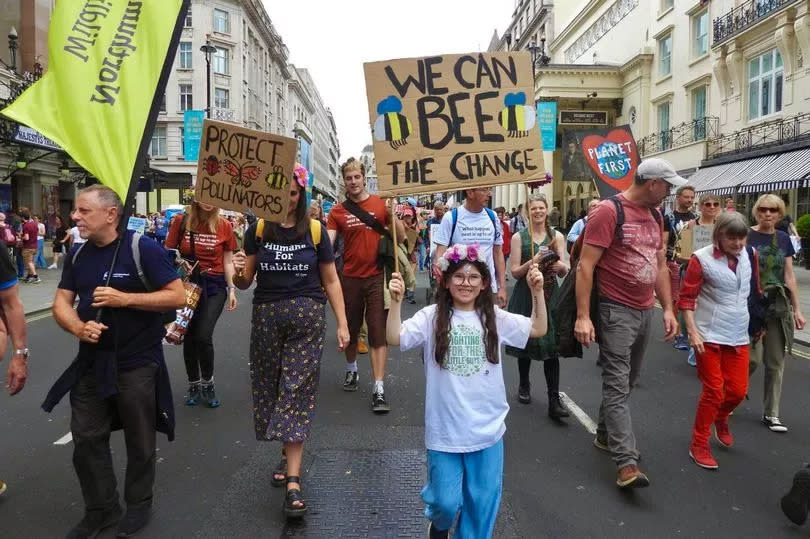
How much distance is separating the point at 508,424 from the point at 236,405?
7.82 ft

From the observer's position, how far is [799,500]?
350 cm

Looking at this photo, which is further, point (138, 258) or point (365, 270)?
point (365, 270)

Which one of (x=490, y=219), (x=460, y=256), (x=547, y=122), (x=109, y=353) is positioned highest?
A: (x=547, y=122)

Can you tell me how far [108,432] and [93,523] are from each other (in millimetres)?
459

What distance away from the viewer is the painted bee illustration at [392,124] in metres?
3.82

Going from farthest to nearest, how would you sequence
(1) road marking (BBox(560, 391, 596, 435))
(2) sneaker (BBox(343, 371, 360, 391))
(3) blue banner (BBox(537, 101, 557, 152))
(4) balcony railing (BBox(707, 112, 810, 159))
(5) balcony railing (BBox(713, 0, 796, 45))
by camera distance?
(5) balcony railing (BBox(713, 0, 796, 45)) → (3) blue banner (BBox(537, 101, 557, 152)) → (4) balcony railing (BBox(707, 112, 810, 159)) → (2) sneaker (BBox(343, 371, 360, 391)) → (1) road marking (BBox(560, 391, 596, 435))

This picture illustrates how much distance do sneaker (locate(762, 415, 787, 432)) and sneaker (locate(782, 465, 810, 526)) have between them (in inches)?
71.1

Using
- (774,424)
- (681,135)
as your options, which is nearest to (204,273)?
(774,424)

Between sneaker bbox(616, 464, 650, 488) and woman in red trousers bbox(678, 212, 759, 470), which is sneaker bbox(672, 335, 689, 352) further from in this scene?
sneaker bbox(616, 464, 650, 488)

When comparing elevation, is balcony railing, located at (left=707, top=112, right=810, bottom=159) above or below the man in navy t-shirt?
above

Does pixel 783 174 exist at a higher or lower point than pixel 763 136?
lower

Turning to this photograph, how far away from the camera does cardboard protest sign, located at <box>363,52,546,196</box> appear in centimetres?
381

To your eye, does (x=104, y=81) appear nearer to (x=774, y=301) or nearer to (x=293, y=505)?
(x=293, y=505)

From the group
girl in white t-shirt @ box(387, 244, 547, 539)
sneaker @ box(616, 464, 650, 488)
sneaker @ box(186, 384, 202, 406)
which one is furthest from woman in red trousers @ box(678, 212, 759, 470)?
sneaker @ box(186, 384, 202, 406)
